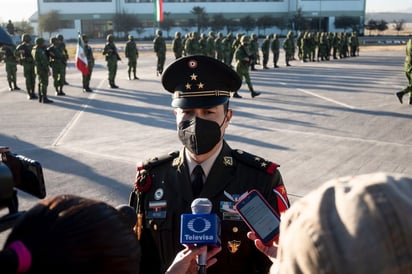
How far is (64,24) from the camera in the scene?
231 feet

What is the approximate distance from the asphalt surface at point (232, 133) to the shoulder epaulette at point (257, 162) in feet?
10.4

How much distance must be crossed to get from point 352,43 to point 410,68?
2121cm

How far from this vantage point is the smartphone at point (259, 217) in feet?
6.06

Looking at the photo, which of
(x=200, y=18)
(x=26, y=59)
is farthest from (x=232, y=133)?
(x=200, y=18)

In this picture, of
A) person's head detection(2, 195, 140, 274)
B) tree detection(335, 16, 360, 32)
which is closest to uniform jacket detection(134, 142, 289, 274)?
person's head detection(2, 195, 140, 274)

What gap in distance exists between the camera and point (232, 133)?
8875 millimetres

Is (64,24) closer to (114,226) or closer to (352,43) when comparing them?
(352,43)

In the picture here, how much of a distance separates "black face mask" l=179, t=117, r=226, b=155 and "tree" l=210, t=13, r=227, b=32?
66810 millimetres

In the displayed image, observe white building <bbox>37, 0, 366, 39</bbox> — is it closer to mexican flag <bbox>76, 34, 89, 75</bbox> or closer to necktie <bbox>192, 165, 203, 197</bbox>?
mexican flag <bbox>76, 34, 89, 75</bbox>

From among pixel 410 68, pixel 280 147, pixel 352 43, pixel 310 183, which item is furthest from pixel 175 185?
pixel 352 43

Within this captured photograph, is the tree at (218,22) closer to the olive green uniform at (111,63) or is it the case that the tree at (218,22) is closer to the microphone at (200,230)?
the olive green uniform at (111,63)

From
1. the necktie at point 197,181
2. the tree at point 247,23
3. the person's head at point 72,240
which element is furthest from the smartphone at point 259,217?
the tree at point 247,23

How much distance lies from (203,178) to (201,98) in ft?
1.46

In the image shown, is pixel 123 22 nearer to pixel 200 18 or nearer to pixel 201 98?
pixel 200 18
